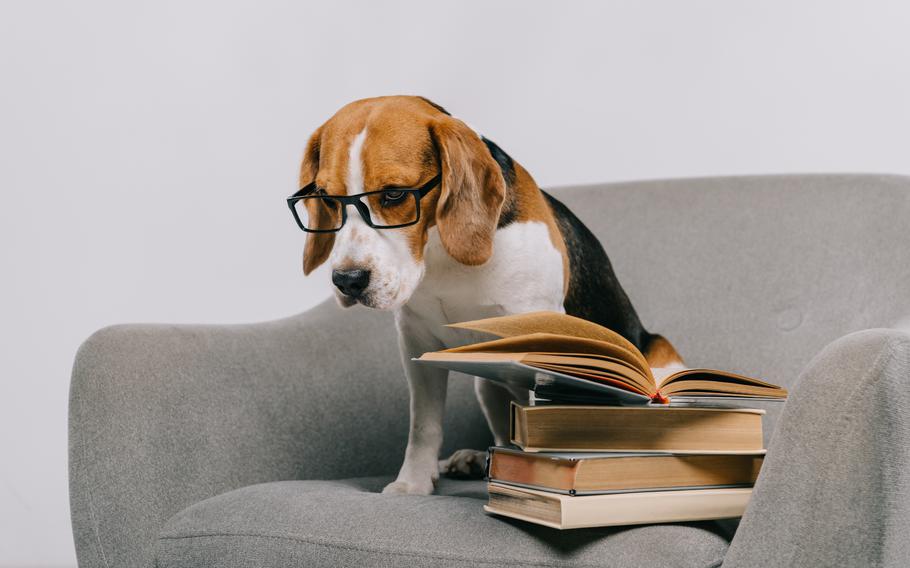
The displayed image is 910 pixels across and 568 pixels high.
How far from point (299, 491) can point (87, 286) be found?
2.00m

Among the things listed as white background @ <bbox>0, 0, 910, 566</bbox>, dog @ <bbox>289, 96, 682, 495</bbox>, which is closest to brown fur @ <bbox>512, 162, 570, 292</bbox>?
dog @ <bbox>289, 96, 682, 495</bbox>

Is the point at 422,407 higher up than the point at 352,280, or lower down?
lower down

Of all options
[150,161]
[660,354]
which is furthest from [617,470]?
[150,161]

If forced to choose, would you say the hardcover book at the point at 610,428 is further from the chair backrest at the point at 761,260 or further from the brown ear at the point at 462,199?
the chair backrest at the point at 761,260

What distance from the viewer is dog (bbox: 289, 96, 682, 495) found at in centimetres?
165

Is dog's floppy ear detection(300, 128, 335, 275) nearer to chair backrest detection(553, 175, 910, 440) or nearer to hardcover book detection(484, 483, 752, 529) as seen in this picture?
hardcover book detection(484, 483, 752, 529)

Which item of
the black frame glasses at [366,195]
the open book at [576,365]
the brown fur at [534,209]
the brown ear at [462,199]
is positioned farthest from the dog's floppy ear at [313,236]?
the open book at [576,365]

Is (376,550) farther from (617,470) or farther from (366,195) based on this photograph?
(366,195)

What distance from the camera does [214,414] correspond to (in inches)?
75.4

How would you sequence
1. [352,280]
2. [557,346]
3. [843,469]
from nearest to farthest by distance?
[843,469] → [557,346] → [352,280]

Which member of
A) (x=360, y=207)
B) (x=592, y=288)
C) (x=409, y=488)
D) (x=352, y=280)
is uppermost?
(x=360, y=207)

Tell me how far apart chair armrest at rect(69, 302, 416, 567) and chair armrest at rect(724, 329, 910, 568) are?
40.6 inches

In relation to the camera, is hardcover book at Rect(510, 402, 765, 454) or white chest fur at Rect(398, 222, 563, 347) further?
white chest fur at Rect(398, 222, 563, 347)

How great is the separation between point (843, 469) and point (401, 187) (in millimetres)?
835
